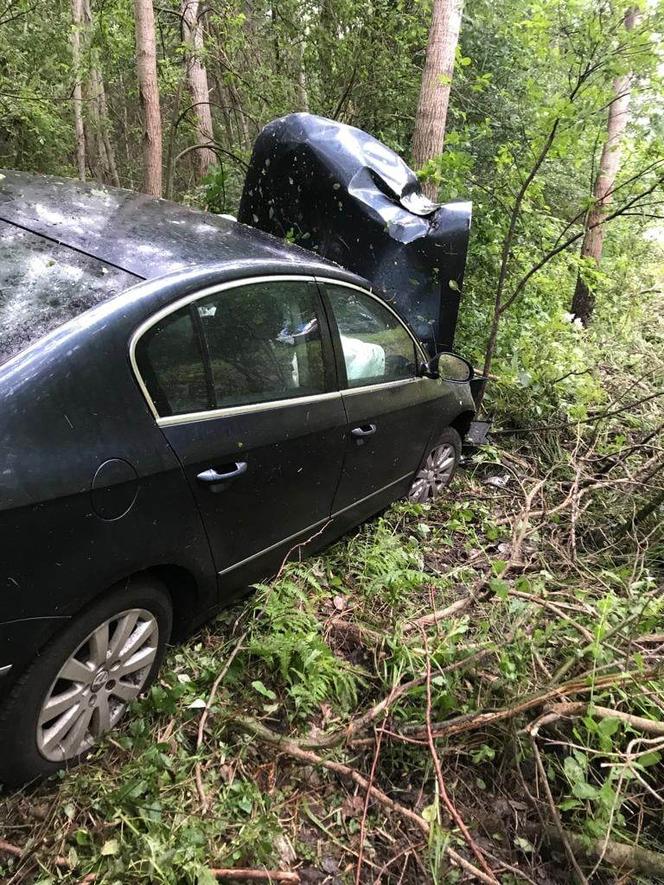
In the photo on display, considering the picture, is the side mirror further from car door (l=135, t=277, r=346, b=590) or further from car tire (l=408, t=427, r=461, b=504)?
car door (l=135, t=277, r=346, b=590)

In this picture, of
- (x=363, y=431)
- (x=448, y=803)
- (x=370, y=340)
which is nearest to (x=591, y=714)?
(x=448, y=803)

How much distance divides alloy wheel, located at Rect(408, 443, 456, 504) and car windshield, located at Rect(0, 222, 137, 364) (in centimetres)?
240

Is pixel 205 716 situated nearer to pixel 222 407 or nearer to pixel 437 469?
pixel 222 407


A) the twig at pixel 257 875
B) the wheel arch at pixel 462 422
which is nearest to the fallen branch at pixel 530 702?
the twig at pixel 257 875

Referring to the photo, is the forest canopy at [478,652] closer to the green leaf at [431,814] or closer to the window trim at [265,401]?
the green leaf at [431,814]

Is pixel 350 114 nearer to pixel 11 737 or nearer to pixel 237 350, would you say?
pixel 237 350

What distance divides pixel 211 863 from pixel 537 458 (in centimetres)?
394

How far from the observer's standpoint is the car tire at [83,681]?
162 cm

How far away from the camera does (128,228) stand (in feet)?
7.25

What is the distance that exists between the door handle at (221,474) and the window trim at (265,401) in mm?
188

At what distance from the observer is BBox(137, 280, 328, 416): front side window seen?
187cm

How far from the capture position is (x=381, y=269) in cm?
399

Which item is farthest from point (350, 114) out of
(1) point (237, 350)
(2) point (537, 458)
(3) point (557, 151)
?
(1) point (237, 350)

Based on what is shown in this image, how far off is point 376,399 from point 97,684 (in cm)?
181
